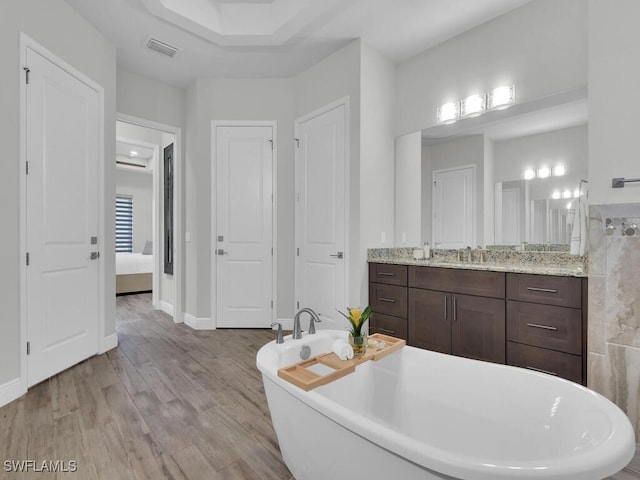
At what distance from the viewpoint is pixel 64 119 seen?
108 inches

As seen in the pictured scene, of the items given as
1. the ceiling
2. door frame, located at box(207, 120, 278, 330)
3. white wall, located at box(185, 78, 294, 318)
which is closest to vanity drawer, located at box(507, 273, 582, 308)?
the ceiling

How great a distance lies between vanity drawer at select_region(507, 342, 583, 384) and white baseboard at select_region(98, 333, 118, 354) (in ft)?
11.2

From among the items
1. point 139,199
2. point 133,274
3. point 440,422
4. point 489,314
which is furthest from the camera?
point 139,199

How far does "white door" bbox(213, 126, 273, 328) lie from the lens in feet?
13.1

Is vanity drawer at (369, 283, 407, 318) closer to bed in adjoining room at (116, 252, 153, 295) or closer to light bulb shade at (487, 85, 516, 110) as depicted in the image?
light bulb shade at (487, 85, 516, 110)

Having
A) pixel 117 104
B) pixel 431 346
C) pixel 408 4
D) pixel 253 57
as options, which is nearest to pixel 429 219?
pixel 431 346

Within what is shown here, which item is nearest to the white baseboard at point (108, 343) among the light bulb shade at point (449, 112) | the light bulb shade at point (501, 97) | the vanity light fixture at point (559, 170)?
the light bulb shade at point (449, 112)

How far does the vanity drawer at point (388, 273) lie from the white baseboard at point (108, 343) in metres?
2.56

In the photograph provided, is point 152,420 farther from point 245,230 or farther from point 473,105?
point 473,105

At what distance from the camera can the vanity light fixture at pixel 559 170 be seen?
8.19 ft

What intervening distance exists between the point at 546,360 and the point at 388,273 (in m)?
1.31

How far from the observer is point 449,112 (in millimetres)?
3039

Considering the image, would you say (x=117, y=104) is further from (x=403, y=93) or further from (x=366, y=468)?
(x=366, y=468)

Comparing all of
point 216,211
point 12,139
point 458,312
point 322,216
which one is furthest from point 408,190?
point 12,139
